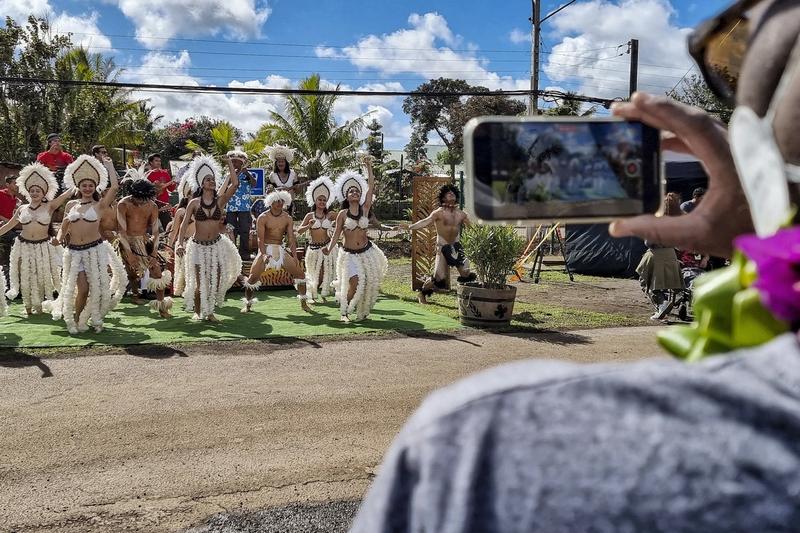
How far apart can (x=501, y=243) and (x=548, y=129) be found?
8.54 meters

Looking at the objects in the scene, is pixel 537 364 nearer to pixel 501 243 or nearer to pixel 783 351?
pixel 783 351

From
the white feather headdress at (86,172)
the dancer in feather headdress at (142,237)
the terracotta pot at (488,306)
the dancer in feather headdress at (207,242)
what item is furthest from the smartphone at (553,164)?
the dancer in feather headdress at (142,237)

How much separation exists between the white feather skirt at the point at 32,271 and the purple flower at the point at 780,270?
35.3ft

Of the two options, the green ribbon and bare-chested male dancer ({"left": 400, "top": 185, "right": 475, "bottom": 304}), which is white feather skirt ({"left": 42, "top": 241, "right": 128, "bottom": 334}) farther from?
the green ribbon

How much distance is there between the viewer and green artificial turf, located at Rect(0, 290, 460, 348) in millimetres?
8453

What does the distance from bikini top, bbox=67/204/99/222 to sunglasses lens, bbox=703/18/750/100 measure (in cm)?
871

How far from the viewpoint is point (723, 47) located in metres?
0.98

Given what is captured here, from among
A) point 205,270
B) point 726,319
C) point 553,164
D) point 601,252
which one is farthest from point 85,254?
point 601,252

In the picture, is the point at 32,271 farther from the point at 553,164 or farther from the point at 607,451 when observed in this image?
the point at 607,451

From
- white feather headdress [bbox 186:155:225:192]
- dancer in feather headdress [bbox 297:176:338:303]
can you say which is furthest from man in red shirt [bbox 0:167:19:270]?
dancer in feather headdress [bbox 297:176:338:303]

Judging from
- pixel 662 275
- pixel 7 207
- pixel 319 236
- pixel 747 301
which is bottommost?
pixel 662 275

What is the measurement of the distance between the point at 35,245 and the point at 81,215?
70.8 inches

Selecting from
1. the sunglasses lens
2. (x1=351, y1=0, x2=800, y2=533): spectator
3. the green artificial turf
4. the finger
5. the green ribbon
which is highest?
the sunglasses lens

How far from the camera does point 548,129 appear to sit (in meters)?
1.01
